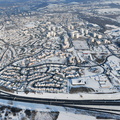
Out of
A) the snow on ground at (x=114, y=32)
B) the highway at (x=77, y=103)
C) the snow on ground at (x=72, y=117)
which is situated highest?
the snow on ground at (x=114, y=32)

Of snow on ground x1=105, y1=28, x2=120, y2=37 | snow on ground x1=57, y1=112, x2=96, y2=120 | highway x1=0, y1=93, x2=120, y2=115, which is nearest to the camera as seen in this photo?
snow on ground x1=57, y1=112, x2=96, y2=120

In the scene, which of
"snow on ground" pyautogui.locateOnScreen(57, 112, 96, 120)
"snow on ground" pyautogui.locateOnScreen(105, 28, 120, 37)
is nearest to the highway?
"snow on ground" pyautogui.locateOnScreen(57, 112, 96, 120)

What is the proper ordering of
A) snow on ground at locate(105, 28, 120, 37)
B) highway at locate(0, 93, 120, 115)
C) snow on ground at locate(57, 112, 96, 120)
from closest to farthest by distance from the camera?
snow on ground at locate(57, 112, 96, 120), highway at locate(0, 93, 120, 115), snow on ground at locate(105, 28, 120, 37)

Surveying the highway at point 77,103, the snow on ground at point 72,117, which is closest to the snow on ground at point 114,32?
the highway at point 77,103

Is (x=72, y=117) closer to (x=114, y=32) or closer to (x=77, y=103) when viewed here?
(x=77, y=103)

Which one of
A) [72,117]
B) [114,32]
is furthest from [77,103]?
[114,32]

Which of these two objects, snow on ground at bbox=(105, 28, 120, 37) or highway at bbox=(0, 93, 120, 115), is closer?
highway at bbox=(0, 93, 120, 115)

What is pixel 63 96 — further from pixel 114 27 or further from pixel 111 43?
pixel 114 27

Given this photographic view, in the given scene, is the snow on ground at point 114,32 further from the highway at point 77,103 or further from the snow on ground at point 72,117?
the snow on ground at point 72,117

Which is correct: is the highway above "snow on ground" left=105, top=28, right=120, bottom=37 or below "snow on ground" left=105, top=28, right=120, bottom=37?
below

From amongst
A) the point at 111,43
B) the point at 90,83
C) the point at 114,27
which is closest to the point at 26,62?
the point at 90,83

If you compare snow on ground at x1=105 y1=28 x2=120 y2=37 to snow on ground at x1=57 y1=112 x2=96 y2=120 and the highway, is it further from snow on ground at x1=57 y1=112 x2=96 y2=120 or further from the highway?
snow on ground at x1=57 y1=112 x2=96 y2=120
